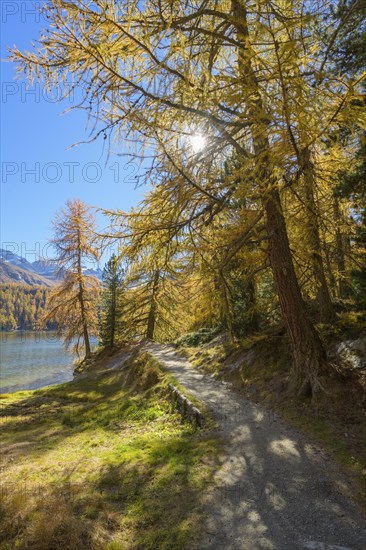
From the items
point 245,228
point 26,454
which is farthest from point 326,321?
point 26,454

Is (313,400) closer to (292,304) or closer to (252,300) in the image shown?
(292,304)

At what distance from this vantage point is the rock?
7801mm

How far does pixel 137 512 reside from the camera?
14.8 ft

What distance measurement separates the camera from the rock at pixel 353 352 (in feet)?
25.6

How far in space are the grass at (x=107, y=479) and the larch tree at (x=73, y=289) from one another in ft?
51.6

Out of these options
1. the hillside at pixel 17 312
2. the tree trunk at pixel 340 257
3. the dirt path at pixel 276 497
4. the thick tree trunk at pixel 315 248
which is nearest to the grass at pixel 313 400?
the dirt path at pixel 276 497

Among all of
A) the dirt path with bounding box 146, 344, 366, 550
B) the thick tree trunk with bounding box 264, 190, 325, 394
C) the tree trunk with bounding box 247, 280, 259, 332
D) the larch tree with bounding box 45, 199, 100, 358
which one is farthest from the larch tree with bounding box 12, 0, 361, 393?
the larch tree with bounding box 45, 199, 100, 358

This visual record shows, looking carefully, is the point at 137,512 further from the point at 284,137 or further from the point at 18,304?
the point at 18,304

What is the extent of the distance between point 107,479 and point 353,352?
20.2 feet

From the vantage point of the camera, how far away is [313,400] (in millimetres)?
7336

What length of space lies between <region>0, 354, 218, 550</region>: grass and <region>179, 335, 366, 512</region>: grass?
79.1 inches

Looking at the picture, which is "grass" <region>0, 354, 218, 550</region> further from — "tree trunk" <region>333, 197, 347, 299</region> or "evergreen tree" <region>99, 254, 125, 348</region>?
"evergreen tree" <region>99, 254, 125, 348</region>

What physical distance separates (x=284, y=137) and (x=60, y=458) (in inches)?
299

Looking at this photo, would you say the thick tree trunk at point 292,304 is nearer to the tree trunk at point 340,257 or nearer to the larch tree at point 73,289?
the tree trunk at point 340,257
